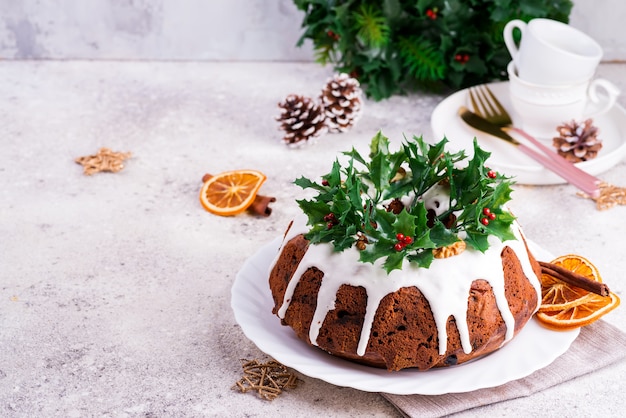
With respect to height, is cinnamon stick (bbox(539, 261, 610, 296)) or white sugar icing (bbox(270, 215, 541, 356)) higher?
white sugar icing (bbox(270, 215, 541, 356))

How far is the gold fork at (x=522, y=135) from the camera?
182 centimetres

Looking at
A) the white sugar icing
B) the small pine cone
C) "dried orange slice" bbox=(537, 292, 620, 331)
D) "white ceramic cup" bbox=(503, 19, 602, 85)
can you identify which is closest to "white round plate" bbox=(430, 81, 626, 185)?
"white ceramic cup" bbox=(503, 19, 602, 85)

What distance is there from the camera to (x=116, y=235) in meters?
1.76

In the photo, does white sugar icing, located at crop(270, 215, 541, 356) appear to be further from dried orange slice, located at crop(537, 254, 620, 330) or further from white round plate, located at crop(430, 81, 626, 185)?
white round plate, located at crop(430, 81, 626, 185)

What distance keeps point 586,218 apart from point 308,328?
0.80 meters

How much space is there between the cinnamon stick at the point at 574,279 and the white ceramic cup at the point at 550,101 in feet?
2.22

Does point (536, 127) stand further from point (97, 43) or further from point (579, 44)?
point (97, 43)

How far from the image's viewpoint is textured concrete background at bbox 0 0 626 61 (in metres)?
2.54

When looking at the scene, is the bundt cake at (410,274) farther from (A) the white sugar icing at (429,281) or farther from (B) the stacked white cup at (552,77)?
(B) the stacked white cup at (552,77)

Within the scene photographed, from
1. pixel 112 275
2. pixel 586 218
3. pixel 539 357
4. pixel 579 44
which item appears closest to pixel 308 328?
pixel 539 357

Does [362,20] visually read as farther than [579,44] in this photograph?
Yes

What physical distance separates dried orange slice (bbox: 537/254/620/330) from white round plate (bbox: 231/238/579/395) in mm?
18

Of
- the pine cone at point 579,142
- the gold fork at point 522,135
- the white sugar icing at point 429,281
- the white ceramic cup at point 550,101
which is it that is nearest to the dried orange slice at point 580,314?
the white sugar icing at point 429,281

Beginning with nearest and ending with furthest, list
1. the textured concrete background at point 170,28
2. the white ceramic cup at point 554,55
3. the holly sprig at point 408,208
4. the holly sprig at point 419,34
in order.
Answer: the holly sprig at point 408,208 < the white ceramic cup at point 554,55 < the holly sprig at point 419,34 < the textured concrete background at point 170,28
